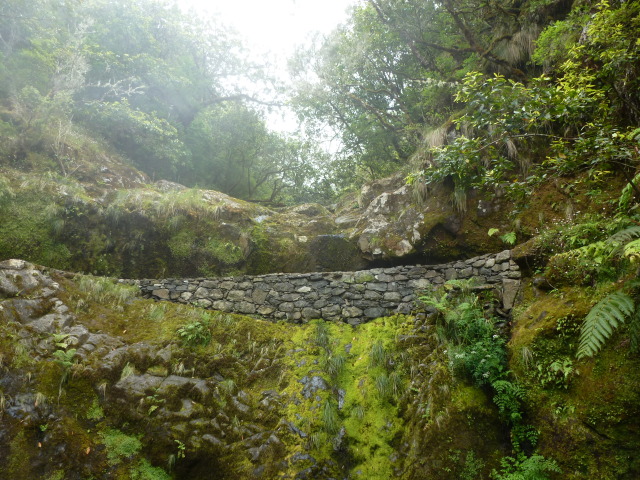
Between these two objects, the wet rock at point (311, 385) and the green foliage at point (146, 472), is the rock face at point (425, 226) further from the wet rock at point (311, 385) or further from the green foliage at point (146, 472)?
the green foliage at point (146, 472)

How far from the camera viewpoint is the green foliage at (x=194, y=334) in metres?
5.51

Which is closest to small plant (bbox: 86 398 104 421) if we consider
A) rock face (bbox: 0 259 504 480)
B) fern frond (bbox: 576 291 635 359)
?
rock face (bbox: 0 259 504 480)

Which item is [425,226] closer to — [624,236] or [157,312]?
[624,236]

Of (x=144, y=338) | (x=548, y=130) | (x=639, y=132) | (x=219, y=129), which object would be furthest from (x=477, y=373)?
(x=219, y=129)

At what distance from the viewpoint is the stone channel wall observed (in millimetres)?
6449

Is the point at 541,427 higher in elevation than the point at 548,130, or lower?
lower

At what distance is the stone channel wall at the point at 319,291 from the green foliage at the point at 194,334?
899 mm

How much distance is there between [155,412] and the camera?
14.5 feet

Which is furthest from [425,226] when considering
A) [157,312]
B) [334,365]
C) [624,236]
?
[157,312]

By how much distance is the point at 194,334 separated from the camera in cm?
558

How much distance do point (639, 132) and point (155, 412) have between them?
621cm

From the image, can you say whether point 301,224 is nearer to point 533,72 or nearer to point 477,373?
point 477,373

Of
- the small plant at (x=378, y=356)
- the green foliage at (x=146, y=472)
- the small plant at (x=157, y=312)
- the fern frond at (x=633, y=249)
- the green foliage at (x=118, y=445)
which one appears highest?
the fern frond at (x=633, y=249)

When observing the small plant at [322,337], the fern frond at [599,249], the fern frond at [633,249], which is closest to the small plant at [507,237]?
the fern frond at [599,249]
